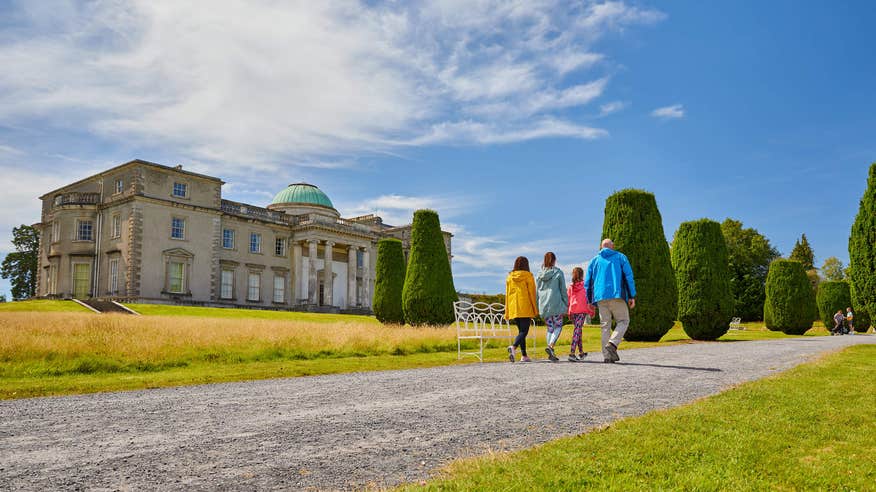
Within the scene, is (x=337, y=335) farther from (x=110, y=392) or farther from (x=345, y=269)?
(x=345, y=269)

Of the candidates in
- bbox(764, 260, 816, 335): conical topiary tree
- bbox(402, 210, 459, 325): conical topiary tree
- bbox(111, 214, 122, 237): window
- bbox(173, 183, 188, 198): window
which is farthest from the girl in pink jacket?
bbox(111, 214, 122, 237): window

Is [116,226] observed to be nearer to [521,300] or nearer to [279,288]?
[279,288]

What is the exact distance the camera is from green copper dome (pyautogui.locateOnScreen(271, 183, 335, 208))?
56.8 meters

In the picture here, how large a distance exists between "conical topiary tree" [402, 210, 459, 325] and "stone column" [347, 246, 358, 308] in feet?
92.0

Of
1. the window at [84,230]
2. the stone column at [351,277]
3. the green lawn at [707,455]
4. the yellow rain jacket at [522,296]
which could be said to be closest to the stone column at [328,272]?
the stone column at [351,277]

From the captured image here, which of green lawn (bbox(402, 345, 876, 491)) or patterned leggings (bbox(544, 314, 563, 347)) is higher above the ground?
patterned leggings (bbox(544, 314, 563, 347))

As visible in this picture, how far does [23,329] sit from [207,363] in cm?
444

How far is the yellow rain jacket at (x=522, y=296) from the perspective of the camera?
36.3 feet

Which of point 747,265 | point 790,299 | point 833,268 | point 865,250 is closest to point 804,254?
point 833,268

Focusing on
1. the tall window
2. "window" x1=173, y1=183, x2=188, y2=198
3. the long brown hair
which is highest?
"window" x1=173, y1=183, x2=188, y2=198

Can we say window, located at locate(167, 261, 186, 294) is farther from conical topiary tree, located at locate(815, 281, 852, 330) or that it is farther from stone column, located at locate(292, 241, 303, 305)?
conical topiary tree, located at locate(815, 281, 852, 330)

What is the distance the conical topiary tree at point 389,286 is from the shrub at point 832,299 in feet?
88.8

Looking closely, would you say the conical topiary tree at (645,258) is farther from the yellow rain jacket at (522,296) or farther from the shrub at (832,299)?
the shrub at (832,299)

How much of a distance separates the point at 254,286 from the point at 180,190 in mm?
9616
